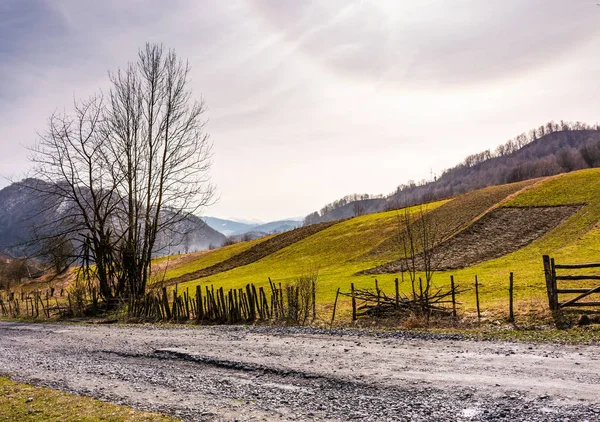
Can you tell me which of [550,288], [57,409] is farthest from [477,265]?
[57,409]

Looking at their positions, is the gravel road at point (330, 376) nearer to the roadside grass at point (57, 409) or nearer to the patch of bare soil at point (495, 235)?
the roadside grass at point (57, 409)

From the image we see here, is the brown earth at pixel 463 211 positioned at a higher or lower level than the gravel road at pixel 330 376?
higher

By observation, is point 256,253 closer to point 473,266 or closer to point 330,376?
point 473,266

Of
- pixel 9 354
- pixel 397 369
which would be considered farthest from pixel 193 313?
pixel 397 369

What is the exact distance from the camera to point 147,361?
1268 centimetres

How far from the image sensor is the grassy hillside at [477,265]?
27.1 metres

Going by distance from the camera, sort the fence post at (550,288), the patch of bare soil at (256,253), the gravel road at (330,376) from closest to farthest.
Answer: the gravel road at (330,376) → the fence post at (550,288) → the patch of bare soil at (256,253)

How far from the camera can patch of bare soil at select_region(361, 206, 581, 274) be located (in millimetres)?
39938

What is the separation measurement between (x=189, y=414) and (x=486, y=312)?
566 inches

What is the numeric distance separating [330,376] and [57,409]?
5.73 metres

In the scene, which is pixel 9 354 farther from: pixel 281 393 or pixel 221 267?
pixel 221 267

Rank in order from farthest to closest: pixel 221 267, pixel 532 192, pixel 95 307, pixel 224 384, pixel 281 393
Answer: pixel 221 267 → pixel 532 192 → pixel 95 307 → pixel 224 384 → pixel 281 393

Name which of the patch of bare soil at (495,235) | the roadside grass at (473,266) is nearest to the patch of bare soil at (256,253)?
the roadside grass at (473,266)

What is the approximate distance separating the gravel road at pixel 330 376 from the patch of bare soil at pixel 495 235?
26.4 meters
